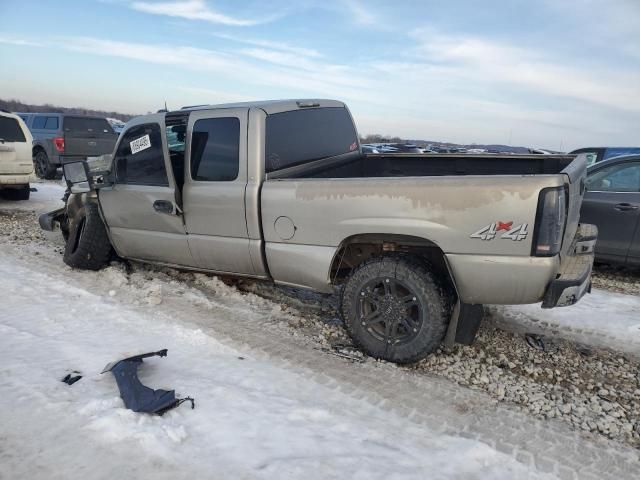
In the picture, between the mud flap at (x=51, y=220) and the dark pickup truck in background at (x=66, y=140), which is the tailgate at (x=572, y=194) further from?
the dark pickup truck in background at (x=66, y=140)

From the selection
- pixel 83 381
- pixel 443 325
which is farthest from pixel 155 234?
pixel 443 325

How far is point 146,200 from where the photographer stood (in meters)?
4.56

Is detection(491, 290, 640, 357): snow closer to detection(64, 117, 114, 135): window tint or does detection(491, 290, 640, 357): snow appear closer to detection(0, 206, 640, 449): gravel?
detection(0, 206, 640, 449): gravel

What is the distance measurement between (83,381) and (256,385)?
1.06m

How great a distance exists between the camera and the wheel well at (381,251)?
131 inches

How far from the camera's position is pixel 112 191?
4.86 metres

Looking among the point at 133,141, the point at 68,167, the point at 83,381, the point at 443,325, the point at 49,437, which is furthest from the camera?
the point at 68,167

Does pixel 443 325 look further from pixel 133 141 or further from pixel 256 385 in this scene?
pixel 133 141

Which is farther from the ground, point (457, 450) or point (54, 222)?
point (54, 222)

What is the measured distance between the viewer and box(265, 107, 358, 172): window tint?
397 centimetres

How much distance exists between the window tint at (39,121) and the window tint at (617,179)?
14742 mm

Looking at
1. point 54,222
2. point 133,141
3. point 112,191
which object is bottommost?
point 54,222

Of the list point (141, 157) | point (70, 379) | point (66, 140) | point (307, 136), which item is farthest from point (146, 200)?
point (66, 140)

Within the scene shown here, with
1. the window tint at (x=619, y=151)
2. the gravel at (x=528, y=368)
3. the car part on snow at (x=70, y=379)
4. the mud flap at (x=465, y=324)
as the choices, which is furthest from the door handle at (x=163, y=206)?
the window tint at (x=619, y=151)
